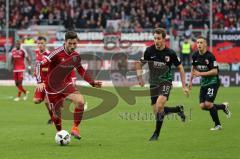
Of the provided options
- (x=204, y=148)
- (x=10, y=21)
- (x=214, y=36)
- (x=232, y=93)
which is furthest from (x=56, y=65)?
(x=10, y=21)

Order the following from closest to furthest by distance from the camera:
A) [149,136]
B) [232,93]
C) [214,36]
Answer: [149,136]
[232,93]
[214,36]

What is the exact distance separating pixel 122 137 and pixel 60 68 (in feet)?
7.42

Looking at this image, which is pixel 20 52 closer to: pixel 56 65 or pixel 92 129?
pixel 92 129

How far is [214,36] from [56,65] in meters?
25.5

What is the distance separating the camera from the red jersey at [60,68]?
14.6 metres

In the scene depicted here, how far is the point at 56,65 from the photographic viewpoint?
14805 millimetres

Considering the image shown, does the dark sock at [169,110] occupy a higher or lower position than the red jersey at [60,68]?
lower

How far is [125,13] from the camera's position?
4619 cm

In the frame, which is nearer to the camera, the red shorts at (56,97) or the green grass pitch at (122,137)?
the green grass pitch at (122,137)

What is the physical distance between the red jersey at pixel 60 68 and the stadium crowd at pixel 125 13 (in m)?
26.7

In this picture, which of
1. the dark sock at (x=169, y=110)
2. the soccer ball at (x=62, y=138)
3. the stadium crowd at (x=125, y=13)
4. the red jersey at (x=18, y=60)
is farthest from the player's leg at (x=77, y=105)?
the stadium crowd at (x=125, y=13)

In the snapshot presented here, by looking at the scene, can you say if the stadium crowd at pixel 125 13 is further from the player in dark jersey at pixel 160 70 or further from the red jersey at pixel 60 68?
the red jersey at pixel 60 68

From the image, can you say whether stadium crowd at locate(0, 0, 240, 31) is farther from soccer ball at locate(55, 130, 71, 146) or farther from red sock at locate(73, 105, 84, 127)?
soccer ball at locate(55, 130, 71, 146)

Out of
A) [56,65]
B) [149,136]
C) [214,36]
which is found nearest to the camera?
[56,65]
